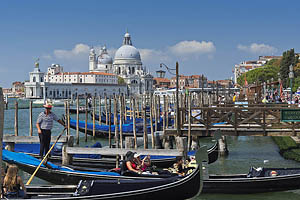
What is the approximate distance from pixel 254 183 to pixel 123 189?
8.04ft

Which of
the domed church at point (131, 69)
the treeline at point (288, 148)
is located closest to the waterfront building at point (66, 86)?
the domed church at point (131, 69)

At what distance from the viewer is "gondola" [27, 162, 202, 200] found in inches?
234

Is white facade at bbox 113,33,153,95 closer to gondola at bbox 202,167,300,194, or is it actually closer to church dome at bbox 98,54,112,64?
church dome at bbox 98,54,112,64

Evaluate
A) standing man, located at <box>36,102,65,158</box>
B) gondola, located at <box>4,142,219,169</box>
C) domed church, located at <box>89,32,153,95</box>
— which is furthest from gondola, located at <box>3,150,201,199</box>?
domed church, located at <box>89,32,153,95</box>

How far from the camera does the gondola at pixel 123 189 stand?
19.5ft

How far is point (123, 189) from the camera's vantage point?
6.06 metres

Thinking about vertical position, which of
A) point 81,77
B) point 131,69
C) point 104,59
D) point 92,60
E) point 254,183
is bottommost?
point 254,183

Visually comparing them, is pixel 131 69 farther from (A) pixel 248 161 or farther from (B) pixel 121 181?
(B) pixel 121 181

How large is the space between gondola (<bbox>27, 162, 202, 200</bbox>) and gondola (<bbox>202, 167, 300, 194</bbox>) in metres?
1.08

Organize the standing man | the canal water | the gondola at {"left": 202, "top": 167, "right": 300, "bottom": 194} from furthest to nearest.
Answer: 1. the standing man
2. the canal water
3. the gondola at {"left": 202, "top": 167, "right": 300, "bottom": 194}

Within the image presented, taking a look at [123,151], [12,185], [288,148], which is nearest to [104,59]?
[288,148]

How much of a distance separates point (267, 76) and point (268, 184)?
48.0m

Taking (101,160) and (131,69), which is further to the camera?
(131,69)

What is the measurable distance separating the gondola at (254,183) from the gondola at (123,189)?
108cm
